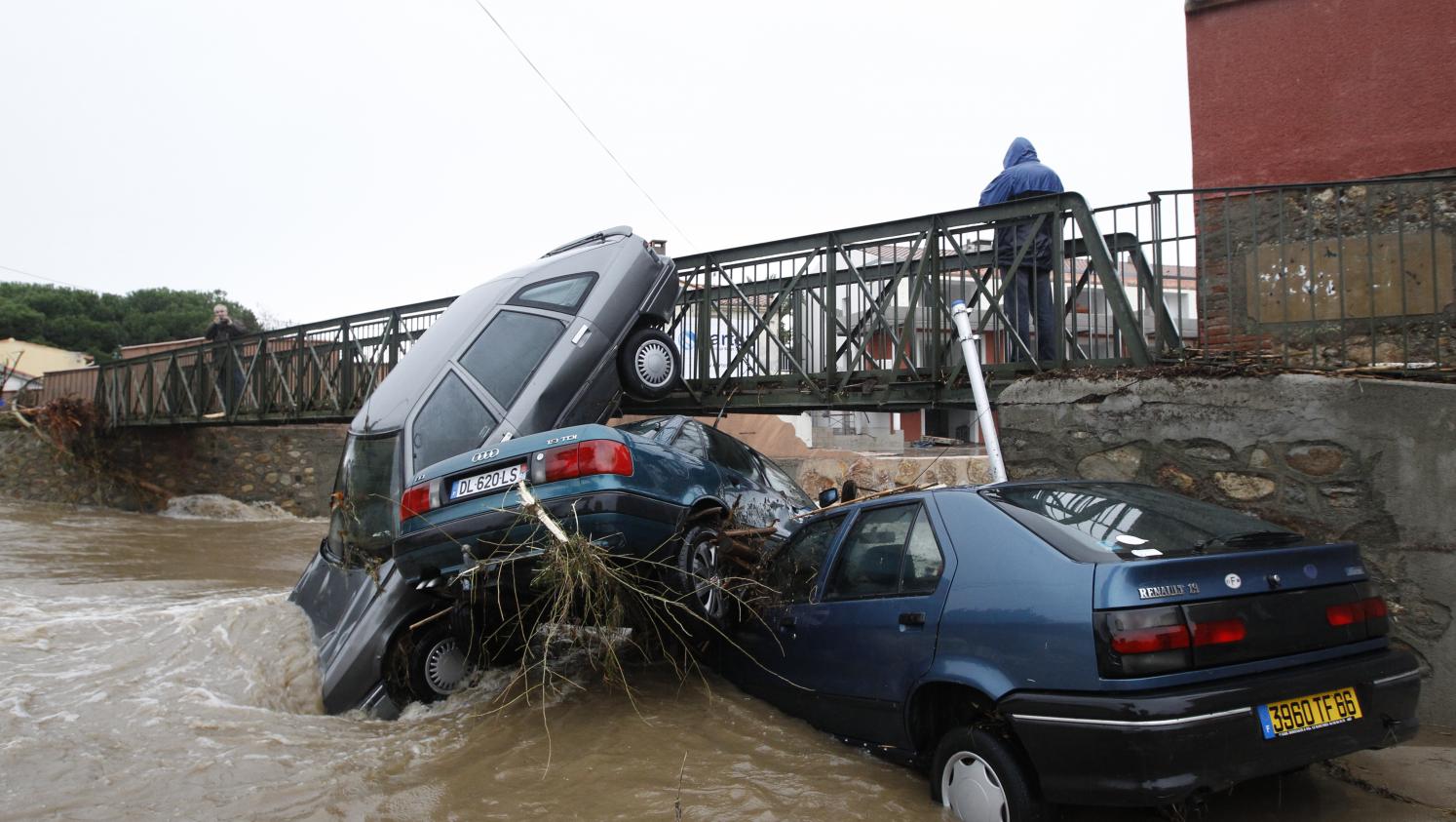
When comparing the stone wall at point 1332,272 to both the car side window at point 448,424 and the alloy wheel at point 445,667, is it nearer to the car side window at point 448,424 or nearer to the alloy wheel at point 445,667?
the car side window at point 448,424

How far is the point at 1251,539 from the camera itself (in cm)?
342

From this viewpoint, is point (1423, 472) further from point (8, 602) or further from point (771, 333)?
point (8, 602)

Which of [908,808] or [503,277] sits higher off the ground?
[503,277]

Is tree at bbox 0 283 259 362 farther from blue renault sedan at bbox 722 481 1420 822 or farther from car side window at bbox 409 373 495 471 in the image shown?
blue renault sedan at bbox 722 481 1420 822

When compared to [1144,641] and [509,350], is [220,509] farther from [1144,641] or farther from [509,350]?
[1144,641]

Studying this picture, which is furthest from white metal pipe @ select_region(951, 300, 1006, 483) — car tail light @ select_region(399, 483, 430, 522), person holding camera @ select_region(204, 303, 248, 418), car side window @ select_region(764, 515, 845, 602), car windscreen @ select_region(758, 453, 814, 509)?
person holding camera @ select_region(204, 303, 248, 418)

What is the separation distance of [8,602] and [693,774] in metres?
8.11

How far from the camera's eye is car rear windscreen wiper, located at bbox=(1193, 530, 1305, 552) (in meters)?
3.37

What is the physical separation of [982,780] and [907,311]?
492 cm

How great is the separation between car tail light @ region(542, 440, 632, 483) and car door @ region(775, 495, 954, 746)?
3.97ft

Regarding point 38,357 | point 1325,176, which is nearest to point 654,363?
point 1325,176

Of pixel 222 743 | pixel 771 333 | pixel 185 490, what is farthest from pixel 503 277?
pixel 185 490

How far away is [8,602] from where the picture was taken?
884 cm

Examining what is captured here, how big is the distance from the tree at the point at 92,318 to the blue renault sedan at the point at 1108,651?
50867 mm
